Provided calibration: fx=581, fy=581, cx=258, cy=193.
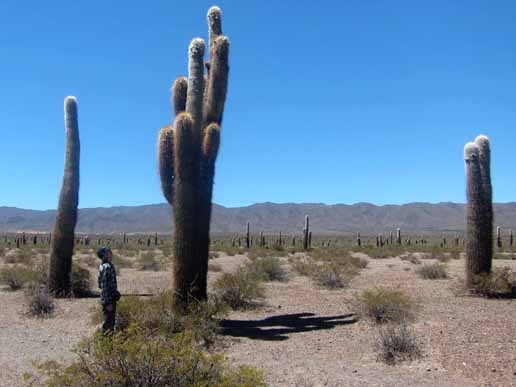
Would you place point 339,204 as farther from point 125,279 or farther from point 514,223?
point 125,279

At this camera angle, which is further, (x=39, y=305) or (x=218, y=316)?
(x=39, y=305)

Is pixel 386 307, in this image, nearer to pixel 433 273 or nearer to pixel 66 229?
pixel 66 229

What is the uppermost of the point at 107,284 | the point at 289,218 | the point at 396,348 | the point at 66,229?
the point at 289,218

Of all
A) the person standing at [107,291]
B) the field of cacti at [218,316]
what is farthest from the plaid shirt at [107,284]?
the field of cacti at [218,316]

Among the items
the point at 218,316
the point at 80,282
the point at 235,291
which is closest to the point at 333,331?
the point at 218,316

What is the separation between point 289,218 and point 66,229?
143893 mm

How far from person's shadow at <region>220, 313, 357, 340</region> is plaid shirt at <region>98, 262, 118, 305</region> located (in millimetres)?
2774

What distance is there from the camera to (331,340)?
10992mm

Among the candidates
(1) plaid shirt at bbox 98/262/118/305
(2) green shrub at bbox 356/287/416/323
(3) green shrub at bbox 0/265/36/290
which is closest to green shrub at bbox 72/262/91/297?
(3) green shrub at bbox 0/265/36/290

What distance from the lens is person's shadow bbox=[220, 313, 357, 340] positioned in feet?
38.3

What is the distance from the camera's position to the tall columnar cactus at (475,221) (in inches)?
666

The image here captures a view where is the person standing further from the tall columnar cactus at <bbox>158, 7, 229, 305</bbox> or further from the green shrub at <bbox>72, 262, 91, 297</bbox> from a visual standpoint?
the green shrub at <bbox>72, 262, 91, 297</bbox>

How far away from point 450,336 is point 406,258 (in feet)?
82.3

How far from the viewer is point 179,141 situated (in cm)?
1247
